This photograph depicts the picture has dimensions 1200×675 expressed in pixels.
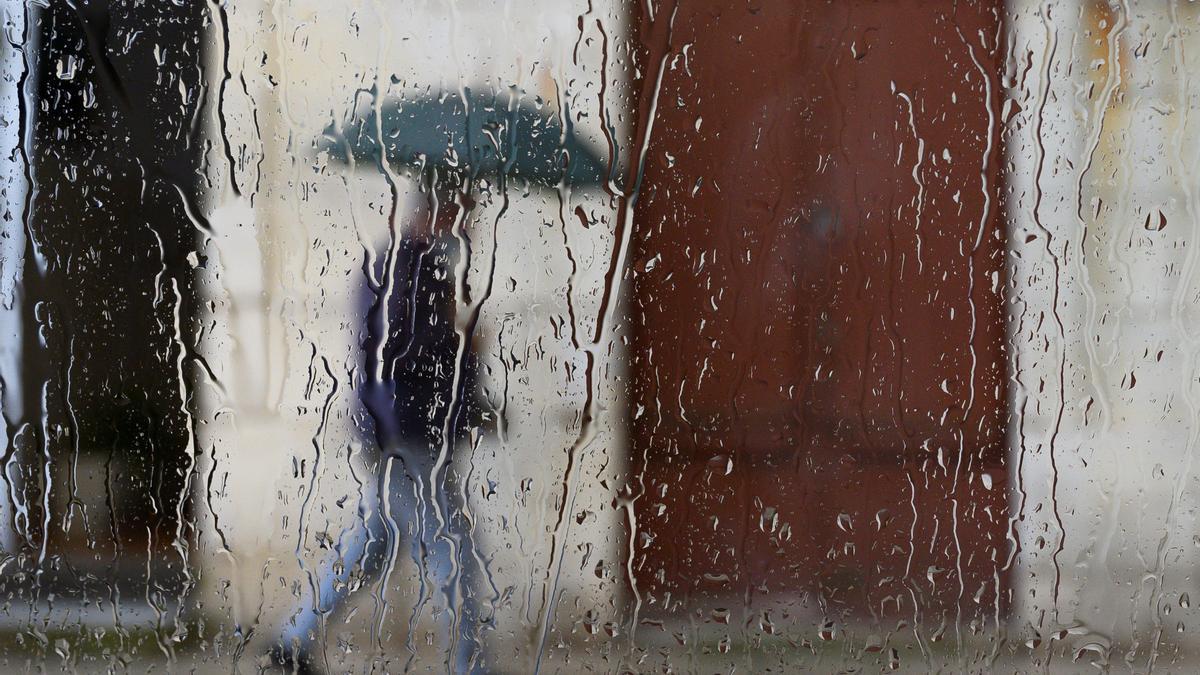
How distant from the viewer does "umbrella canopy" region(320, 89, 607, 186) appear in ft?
2.59

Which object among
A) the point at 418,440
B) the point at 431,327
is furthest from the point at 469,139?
the point at 418,440

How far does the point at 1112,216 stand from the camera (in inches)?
31.7

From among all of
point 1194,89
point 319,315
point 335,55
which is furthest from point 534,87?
point 1194,89

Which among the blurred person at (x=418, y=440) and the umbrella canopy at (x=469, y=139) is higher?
the umbrella canopy at (x=469, y=139)

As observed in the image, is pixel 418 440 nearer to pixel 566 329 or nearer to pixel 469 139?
pixel 566 329

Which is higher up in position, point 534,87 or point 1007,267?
point 534,87

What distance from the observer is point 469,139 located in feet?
2.60

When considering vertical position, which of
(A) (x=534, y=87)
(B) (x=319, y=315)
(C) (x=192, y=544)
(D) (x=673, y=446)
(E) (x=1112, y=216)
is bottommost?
(C) (x=192, y=544)

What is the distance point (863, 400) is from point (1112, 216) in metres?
0.32

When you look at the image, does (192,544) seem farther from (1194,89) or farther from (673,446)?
(1194,89)

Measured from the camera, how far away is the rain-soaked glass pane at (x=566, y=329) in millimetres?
791

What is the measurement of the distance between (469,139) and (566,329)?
0.71 feet

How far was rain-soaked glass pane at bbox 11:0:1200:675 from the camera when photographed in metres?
0.79

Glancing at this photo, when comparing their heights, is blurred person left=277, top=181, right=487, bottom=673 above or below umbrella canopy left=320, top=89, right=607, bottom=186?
below
